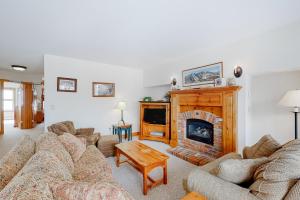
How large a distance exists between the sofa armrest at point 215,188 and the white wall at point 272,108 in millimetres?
2035

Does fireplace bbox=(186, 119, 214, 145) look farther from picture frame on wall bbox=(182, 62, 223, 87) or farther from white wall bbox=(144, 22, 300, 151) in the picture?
picture frame on wall bbox=(182, 62, 223, 87)

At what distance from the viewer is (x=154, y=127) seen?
15.6 ft

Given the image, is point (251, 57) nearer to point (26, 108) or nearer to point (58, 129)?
point (58, 129)

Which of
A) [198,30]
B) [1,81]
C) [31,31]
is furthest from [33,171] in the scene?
[1,81]

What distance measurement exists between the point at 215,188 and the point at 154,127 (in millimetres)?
3516

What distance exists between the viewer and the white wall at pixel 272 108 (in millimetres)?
2764

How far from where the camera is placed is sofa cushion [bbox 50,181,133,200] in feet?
2.60

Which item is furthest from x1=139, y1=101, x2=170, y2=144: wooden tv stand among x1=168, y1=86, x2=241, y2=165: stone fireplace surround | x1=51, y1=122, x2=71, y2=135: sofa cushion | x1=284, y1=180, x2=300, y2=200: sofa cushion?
x1=284, y1=180, x2=300, y2=200: sofa cushion

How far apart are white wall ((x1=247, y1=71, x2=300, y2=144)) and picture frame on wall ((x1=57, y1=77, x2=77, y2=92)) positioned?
446cm

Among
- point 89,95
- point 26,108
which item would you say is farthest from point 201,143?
point 26,108

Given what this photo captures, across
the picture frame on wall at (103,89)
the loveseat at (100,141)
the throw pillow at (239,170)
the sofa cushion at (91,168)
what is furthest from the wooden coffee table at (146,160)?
the picture frame on wall at (103,89)

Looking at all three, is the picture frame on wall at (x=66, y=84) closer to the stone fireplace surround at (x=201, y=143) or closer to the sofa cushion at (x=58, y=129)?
the sofa cushion at (x=58, y=129)

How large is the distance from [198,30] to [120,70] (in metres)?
3.11

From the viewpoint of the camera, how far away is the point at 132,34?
2.58m
